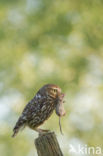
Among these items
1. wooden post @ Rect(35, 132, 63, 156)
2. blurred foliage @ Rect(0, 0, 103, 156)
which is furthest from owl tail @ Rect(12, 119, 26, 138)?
blurred foliage @ Rect(0, 0, 103, 156)

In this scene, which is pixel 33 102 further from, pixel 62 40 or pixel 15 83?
pixel 62 40

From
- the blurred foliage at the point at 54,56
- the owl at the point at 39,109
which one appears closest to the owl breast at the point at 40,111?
the owl at the point at 39,109

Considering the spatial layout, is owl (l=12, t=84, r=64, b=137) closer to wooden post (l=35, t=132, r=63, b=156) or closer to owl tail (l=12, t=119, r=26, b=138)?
owl tail (l=12, t=119, r=26, b=138)

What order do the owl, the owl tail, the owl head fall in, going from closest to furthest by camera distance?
the owl head, the owl, the owl tail

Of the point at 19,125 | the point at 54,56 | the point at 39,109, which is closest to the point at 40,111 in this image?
the point at 39,109

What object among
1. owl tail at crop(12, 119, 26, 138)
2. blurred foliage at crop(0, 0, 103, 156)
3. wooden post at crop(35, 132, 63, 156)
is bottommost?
wooden post at crop(35, 132, 63, 156)

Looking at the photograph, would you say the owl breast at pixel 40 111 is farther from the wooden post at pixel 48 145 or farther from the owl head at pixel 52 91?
the wooden post at pixel 48 145
